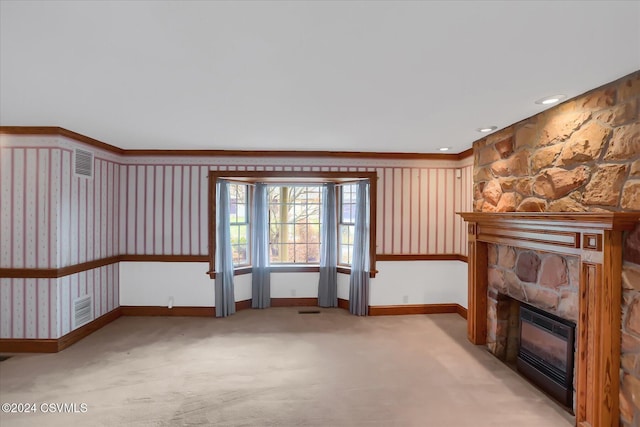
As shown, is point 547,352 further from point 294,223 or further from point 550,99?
point 294,223

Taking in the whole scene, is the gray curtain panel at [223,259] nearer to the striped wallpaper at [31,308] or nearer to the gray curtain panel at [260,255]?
the gray curtain panel at [260,255]

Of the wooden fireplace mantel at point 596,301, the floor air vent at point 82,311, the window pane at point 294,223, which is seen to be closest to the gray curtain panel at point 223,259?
the window pane at point 294,223

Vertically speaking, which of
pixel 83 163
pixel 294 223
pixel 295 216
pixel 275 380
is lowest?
pixel 275 380

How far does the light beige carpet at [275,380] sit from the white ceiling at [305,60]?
2479 millimetres

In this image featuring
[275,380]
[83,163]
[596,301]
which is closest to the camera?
[596,301]

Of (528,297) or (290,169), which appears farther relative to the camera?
(290,169)

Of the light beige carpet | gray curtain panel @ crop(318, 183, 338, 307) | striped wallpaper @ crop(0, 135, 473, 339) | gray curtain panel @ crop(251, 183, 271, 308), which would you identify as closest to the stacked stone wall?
the light beige carpet

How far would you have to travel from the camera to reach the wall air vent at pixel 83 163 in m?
3.81

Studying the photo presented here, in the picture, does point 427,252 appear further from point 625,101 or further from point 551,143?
point 625,101

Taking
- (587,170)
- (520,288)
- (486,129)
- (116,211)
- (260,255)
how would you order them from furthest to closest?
(260,255) → (116,211) → (486,129) → (520,288) → (587,170)

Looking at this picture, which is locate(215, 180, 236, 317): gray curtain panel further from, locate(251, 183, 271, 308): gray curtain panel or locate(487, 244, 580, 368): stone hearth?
locate(487, 244, 580, 368): stone hearth

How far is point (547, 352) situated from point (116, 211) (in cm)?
555

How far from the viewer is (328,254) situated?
525cm

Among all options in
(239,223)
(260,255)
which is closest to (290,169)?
(239,223)
